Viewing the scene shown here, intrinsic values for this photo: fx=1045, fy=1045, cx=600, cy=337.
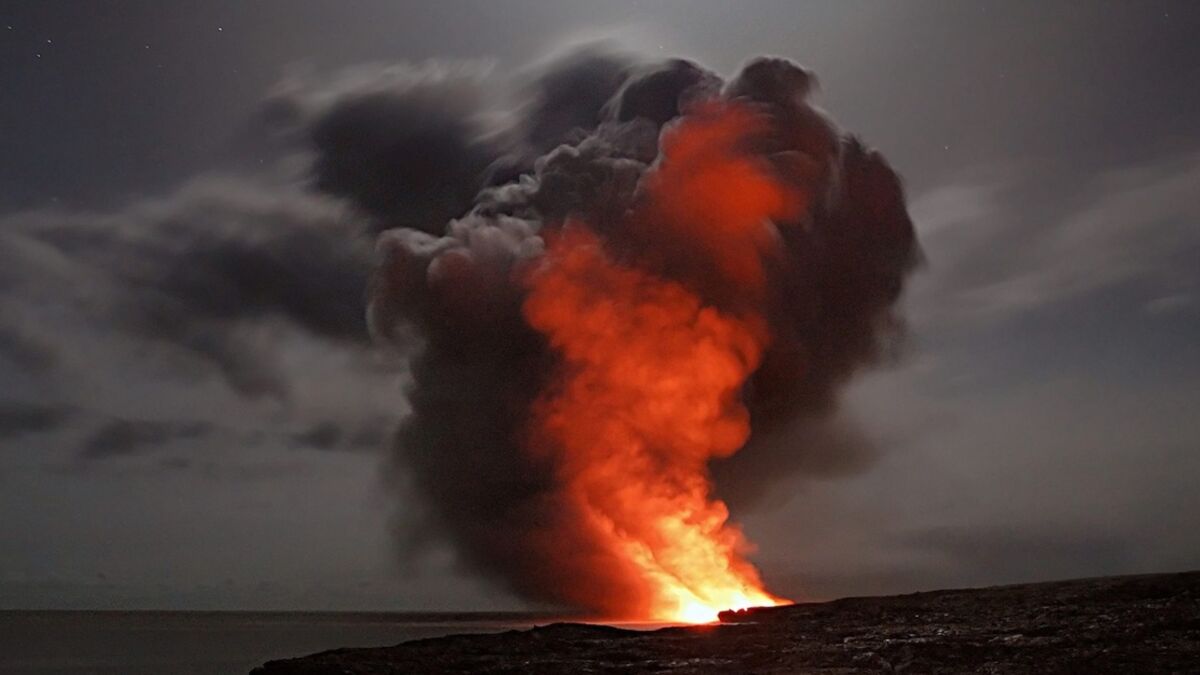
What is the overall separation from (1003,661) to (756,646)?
886 cm

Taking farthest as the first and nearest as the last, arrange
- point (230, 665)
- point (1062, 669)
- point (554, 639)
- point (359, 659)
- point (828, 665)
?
point (230, 665) → point (554, 639) → point (359, 659) → point (828, 665) → point (1062, 669)

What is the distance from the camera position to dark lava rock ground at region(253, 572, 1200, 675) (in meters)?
32.4

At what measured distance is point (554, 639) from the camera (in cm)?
4131

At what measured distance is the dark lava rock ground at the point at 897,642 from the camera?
32375 mm

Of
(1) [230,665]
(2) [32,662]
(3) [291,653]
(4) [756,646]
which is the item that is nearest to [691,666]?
(4) [756,646]

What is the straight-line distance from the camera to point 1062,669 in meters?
30.7

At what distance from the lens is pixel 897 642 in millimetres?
36281

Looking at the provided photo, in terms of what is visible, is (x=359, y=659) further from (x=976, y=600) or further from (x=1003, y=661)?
(x=976, y=600)

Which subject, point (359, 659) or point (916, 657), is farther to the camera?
point (359, 659)

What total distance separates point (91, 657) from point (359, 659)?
9313 cm

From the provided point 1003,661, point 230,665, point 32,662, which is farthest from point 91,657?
point 1003,661

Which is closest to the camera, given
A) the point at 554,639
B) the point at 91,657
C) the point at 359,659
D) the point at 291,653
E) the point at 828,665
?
the point at 828,665

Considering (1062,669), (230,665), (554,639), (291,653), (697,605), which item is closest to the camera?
(1062,669)

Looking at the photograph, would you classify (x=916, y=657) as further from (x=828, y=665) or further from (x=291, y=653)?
(x=291, y=653)
